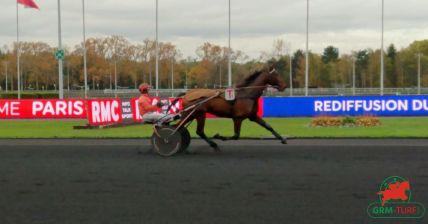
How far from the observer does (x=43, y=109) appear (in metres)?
26.8

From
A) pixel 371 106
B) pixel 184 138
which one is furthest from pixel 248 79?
pixel 371 106

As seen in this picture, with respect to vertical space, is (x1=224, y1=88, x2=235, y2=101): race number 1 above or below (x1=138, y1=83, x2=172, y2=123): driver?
above

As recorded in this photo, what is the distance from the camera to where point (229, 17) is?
151ft

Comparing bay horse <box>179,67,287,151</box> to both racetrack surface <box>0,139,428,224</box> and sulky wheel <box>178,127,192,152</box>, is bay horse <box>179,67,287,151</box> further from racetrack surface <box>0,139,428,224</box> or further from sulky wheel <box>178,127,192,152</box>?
racetrack surface <box>0,139,428,224</box>

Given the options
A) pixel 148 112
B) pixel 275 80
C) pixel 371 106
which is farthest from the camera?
pixel 371 106

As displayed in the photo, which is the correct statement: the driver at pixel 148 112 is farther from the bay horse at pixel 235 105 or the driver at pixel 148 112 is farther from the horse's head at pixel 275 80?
the horse's head at pixel 275 80

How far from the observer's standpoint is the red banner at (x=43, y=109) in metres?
26.5

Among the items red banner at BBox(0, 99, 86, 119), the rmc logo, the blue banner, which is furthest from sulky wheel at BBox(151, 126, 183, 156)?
the blue banner

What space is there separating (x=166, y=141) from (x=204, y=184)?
356 cm

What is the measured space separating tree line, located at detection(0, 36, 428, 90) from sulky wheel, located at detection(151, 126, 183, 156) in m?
57.6

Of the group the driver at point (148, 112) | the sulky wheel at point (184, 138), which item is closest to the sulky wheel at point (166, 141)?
the sulky wheel at point (184, 138)

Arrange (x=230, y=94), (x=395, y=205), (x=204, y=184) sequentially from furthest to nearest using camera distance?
(x=230, y=94)
(x=204, y=184)
(x=395, y=205)

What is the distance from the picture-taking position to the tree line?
75.9 metres

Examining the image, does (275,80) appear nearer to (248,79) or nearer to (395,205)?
(248,79)
